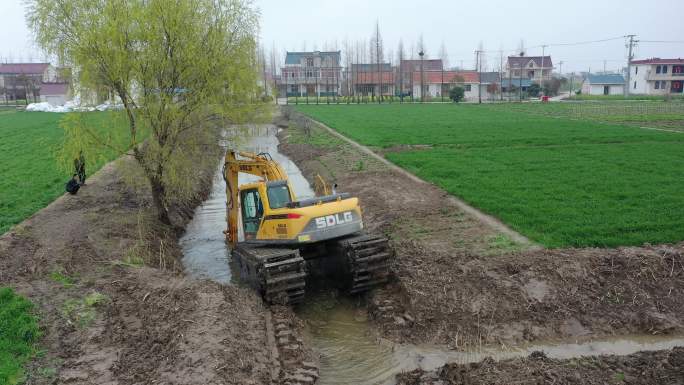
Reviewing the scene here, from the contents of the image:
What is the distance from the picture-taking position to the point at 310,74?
110 m

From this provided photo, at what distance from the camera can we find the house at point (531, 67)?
120188mm

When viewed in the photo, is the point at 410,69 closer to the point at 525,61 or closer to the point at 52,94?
the point at 525,61

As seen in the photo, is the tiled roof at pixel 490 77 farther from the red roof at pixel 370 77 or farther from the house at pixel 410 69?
the red roof at pixel 370 77

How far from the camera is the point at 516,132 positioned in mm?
37219

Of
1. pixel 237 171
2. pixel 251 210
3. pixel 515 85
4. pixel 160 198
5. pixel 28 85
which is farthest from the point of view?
pixel 515 85

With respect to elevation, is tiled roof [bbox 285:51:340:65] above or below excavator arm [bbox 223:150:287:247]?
above

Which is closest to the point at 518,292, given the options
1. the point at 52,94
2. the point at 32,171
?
the point at 32,171

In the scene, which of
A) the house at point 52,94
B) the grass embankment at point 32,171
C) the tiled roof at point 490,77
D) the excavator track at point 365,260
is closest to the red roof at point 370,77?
the tiled roof at point 490,77

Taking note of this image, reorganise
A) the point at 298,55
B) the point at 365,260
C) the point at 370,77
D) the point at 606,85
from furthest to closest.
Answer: the point at 298,55 < the point at 606,85 < the point at 370,77 < the point at 365,260

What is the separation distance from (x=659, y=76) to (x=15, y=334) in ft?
374

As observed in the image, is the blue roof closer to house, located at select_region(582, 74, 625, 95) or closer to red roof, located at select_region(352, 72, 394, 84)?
house, located at select_region(582, 74, 625, 95)

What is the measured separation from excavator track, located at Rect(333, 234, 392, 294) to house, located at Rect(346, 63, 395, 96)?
8849cm

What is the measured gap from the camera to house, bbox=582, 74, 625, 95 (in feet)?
353

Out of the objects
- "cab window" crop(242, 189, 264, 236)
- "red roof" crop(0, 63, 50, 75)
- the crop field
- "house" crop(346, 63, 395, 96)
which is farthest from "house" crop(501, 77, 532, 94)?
"cab window" crop(242, 189, 264, 236)
